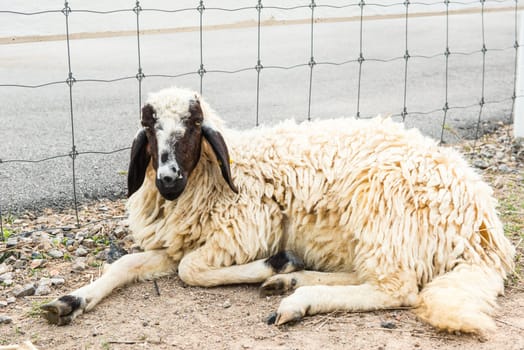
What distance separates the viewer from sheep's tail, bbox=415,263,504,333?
3715 mm

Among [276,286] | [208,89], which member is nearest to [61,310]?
[276,286]

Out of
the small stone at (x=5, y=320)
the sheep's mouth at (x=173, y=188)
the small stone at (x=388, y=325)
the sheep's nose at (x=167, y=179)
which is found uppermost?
the sheep's nose at (x=167, y=179)

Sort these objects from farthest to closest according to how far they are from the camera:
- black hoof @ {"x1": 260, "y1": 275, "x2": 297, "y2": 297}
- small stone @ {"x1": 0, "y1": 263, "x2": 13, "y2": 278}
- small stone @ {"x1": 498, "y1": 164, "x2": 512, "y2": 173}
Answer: small stone @ {"x1": 498, "y1": 164, "x2": 512, "y2": 173} < small stone @ {"x1": 0, "y1": 263, "x2": 13, "y2": 278} < black hoof @ {"x1": 260, "y1": 275, "x2": 297, "y2": 297}

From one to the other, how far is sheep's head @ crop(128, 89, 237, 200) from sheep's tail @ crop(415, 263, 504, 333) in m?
1.34

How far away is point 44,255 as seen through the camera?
16.3 ft

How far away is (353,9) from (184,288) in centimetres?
377

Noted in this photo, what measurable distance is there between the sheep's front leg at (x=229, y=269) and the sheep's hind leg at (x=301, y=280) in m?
0.10

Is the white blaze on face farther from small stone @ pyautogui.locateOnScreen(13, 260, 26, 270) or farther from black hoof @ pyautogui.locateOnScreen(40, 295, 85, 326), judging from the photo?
small stone @ pyautogui.locateOnScreen(13, 260, 26, 270)

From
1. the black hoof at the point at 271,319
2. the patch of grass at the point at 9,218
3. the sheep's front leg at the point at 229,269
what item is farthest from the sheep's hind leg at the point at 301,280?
the patch of grass at the point at 9,218

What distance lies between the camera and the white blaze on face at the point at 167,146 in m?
4.26

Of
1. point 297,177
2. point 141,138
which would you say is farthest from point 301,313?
point 141,138

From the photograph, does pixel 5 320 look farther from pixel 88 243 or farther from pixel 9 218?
pixel 9 218

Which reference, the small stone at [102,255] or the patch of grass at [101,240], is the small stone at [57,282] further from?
the patch of grass at [101,240]

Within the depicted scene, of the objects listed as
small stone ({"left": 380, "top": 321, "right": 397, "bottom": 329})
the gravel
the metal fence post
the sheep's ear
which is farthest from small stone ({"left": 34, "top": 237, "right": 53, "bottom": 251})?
the metal fence post
